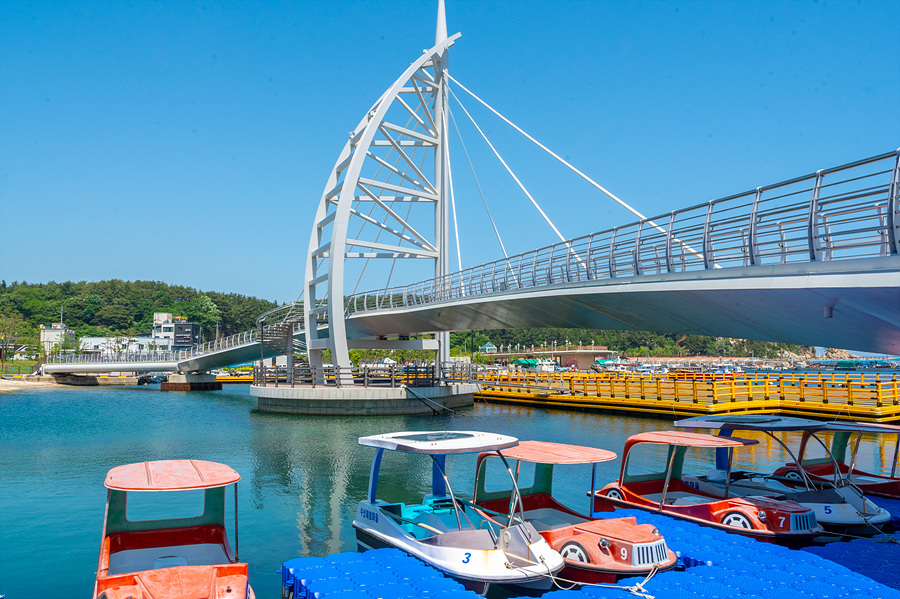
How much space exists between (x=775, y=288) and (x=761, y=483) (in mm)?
4090

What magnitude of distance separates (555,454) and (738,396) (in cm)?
2260

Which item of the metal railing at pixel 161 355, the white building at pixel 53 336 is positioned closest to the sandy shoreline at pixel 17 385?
the metal railing at pixel 161 355

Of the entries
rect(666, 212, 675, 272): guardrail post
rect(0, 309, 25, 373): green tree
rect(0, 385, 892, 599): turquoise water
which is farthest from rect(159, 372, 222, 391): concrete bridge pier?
rect(666, 212, 675, 272): guardrail post

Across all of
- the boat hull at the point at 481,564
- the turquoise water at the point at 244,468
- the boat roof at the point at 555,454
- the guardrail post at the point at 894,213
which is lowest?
the turquoise water at the point at 244,468

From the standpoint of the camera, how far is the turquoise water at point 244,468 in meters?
11.5

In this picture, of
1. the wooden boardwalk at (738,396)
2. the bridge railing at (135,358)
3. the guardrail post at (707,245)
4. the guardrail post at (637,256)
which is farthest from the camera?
the bridge railing at (135,358)

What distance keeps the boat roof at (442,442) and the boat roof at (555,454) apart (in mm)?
570

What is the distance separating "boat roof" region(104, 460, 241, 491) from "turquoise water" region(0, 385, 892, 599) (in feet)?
6.75

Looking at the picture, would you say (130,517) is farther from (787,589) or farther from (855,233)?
(855,233)

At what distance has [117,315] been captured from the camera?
144875 mm

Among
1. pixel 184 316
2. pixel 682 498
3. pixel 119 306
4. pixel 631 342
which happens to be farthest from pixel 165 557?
pixel 631 342

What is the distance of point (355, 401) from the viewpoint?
35000mm

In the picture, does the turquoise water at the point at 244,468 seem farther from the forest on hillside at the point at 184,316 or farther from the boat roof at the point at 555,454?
the forest on hillside at the point at 184,316

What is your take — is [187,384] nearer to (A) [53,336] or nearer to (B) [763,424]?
(B) [763,424]
